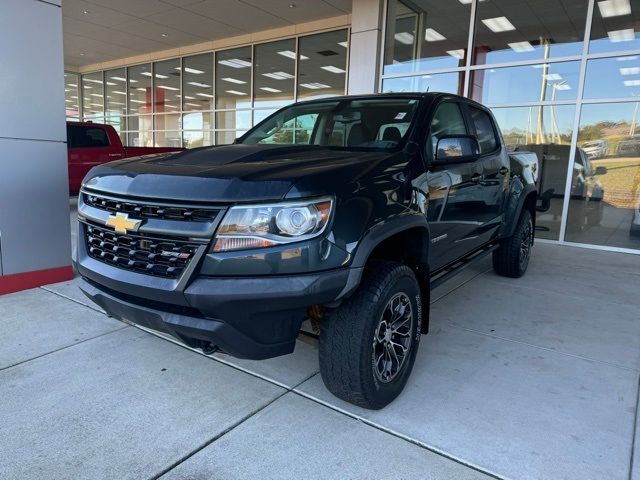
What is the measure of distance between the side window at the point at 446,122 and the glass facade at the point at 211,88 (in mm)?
8501

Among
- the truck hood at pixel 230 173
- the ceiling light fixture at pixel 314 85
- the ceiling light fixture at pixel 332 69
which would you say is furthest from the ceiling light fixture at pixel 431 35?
the truck hood at pixel 230 173

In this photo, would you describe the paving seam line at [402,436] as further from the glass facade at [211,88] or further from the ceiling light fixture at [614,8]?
the glass facade at [211,88]

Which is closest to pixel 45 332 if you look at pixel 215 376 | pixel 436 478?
pixel 215 376

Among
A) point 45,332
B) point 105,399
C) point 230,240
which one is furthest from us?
point 45,332

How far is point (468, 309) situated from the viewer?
4.11 meters

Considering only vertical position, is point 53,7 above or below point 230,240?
above

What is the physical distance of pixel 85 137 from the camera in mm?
9539

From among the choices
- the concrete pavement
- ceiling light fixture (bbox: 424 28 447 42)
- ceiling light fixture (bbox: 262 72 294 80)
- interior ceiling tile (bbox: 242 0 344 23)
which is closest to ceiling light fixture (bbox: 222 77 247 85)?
ceiling light fixture (bbox: 262 72 294 80)

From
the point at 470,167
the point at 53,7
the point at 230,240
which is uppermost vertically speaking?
the point at 53,7

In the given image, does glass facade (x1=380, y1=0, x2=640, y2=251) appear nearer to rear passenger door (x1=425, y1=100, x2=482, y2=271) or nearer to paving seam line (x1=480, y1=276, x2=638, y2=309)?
paving seam line (x1=480, y1=276, x2=638, y2=309)

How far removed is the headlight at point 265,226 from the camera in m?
1.92

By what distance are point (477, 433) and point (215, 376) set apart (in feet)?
4.91

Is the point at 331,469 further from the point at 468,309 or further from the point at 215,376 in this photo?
the point at 468,309

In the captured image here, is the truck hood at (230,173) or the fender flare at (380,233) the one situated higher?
the truck hood at (230,173)
